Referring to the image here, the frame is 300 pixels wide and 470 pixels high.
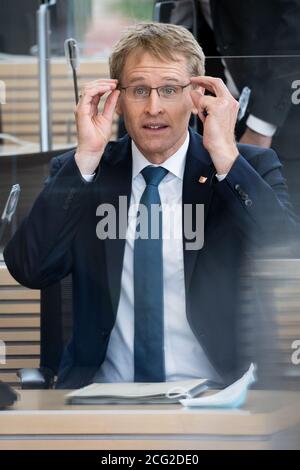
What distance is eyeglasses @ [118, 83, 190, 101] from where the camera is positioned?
101 inches

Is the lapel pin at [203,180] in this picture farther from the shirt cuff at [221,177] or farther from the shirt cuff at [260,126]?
the shirt cuff at [260,126]

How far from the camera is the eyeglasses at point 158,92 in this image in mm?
2574

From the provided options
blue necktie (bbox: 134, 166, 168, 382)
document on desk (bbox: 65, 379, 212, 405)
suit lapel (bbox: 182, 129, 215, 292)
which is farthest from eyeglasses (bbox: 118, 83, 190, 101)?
document on desk (bbox: 65, 379, 212, 405)

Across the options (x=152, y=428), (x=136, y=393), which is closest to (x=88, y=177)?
(x=136, y=393)

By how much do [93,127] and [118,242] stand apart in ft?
0.76

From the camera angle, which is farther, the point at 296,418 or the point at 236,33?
the point at 236,33

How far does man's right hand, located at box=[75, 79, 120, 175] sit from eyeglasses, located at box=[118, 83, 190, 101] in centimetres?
3

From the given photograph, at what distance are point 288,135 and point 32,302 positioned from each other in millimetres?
644

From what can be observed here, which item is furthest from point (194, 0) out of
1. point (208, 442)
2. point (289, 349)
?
point (208, 442)

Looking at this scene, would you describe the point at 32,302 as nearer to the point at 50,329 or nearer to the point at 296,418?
the point at 50,329

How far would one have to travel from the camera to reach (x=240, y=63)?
2805 millimetres

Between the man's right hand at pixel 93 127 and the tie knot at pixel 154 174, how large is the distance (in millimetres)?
101

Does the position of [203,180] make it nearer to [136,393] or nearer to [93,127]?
[93,127]

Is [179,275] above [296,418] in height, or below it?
above
